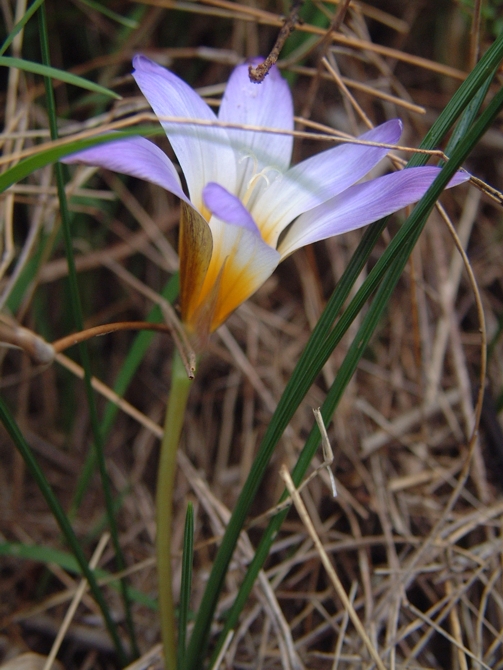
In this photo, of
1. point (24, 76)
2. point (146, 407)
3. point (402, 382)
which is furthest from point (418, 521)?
point (24, 76)

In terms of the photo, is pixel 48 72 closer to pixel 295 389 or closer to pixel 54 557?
pixel 295 389

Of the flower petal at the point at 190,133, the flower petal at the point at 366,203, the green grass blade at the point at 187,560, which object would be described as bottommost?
the green grass blade at the point at 187,560

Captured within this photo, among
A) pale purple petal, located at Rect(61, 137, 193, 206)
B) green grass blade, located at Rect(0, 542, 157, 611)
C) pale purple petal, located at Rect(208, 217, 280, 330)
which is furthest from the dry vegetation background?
pale purple petal, located at Rect(61, 137, 193, 206)

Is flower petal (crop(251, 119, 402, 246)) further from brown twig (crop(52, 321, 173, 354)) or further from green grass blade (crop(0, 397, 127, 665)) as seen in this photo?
green grass blade (crop(0, 397, 127, 665))

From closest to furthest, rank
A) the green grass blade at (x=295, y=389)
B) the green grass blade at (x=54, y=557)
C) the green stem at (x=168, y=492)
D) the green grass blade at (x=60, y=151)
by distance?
the green grass blade at (x=60, y=151) < the green grass blade at (x=295, y=389) < the green stem at (x=168, y=492) < the green grass blade at (x=54, y=557)

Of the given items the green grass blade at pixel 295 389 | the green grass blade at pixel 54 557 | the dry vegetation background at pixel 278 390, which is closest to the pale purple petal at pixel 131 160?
the green grass blade at pixel 295 389

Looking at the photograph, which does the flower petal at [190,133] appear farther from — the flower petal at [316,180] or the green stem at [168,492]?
the green stem at [168,492]

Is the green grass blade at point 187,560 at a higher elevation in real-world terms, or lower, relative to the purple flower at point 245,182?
lower

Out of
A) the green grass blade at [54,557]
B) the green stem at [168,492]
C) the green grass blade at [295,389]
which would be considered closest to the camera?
the green grass blade at [295,389]

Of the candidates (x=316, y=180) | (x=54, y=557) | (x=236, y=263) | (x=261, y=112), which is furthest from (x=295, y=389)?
(x=54, y=557)
